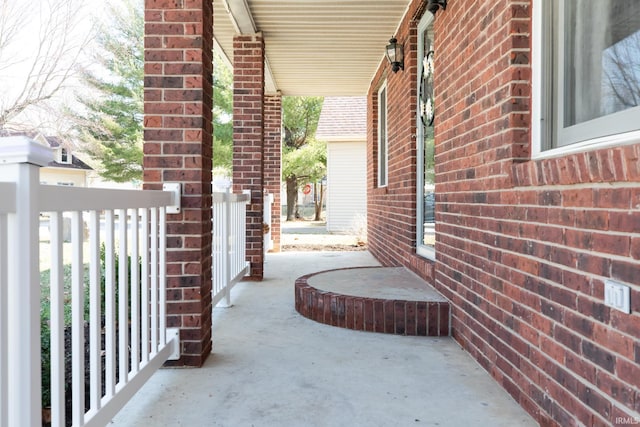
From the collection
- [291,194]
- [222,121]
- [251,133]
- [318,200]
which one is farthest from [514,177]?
[318,200]

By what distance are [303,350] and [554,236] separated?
66.6 inches

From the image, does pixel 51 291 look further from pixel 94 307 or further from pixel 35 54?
pixel 35 54

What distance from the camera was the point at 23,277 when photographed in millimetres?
1391

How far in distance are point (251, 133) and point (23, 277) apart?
4.68 m

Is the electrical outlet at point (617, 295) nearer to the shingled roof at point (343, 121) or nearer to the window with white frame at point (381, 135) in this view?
the window with white frame at point (381, 135)

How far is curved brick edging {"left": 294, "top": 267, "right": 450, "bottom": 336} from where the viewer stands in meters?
3.49

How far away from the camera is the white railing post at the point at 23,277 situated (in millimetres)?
1359

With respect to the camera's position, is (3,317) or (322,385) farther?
(322,385)

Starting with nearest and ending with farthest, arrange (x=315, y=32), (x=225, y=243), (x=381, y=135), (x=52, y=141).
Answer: (x=225, y=243) → (x=315, y=32) → (x=381, y=135) → (x=52, y=141)

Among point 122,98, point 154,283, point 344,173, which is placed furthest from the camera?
point 122,98

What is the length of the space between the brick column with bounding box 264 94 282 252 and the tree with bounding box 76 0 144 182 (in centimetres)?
820

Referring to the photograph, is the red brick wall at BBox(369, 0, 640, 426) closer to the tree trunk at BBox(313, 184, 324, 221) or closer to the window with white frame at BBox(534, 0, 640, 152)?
the window with white frame at BBox(534, 0, 640, 152)

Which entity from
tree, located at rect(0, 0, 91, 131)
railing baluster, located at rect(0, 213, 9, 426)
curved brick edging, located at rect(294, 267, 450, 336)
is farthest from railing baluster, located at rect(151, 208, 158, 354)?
tree, located at rect(0, 0, 91, 131)

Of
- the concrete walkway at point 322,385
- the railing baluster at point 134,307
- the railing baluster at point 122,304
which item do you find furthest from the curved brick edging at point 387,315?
the railing baluster at point 122,304
